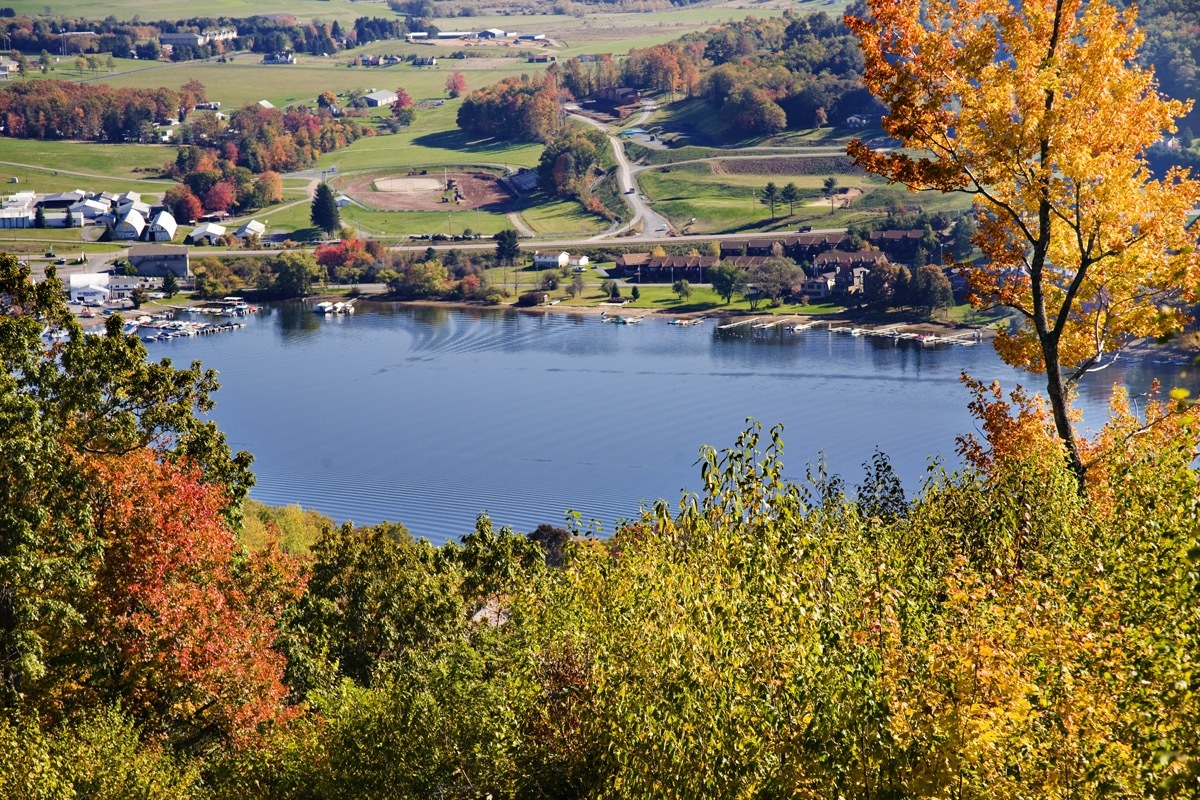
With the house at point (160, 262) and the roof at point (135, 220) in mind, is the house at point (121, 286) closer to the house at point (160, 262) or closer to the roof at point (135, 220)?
the house at point (160, 262)

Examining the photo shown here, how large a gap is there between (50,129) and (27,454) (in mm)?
127399

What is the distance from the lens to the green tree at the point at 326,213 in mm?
101562

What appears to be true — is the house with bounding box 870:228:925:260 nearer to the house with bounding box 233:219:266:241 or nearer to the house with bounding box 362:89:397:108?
the house with bounding box 233:219:266:241

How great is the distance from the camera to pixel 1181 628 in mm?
5469

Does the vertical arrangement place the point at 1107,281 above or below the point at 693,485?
above

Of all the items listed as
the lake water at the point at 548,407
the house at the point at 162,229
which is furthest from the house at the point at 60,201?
the lake water at the point at 548,407

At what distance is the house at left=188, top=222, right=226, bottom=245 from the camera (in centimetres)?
9994

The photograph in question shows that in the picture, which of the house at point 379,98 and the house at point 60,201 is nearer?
the house at point 60,201

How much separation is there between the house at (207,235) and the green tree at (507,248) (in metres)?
24.1

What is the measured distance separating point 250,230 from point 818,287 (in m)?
48.3

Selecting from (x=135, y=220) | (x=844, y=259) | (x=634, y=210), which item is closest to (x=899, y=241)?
(x=844, y=259)

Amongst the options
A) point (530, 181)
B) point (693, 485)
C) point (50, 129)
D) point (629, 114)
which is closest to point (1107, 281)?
point (693, 485)

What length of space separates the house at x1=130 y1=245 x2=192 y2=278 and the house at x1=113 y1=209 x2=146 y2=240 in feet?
26.3

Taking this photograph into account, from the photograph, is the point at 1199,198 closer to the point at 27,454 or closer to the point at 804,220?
the point at 27,454
